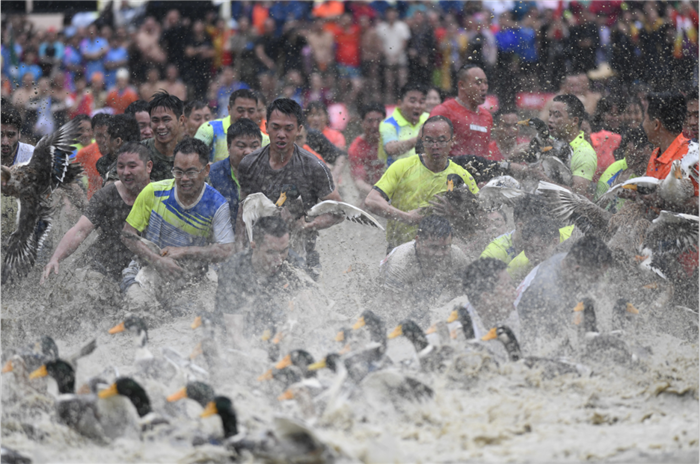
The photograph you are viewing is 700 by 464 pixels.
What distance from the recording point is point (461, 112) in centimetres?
753

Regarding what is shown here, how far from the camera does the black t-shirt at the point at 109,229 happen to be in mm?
6293

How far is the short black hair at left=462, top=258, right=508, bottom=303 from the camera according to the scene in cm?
537

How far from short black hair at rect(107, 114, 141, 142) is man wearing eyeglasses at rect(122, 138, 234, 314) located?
118 centimetres

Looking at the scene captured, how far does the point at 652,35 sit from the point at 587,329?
6.36 m

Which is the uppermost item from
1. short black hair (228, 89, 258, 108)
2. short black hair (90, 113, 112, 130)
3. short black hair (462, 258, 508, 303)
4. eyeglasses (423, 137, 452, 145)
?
short black hair (228, 89, 258, 108)

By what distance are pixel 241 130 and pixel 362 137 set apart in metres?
2.39

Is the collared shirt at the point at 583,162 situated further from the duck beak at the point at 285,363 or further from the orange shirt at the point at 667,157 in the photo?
the duck beak at the point at 285,363

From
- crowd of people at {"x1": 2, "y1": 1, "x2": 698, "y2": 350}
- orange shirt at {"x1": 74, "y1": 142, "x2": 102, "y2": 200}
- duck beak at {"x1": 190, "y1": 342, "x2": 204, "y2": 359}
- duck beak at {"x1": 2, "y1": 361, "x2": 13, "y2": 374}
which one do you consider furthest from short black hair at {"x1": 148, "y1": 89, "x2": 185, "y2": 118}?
duck beak at {"x1": 2, "y1": 361, "x2": 13, "y2": 374}

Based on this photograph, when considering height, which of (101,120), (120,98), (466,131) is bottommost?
(466,131)

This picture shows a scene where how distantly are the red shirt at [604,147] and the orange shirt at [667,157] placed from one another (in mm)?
1599

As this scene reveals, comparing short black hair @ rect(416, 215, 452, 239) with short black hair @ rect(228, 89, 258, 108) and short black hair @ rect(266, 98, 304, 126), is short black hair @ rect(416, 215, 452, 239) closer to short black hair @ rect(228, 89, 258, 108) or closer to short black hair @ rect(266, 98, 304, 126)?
short black hair @ rect(266, 98, 304, 126)

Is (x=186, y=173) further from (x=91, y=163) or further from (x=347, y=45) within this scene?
(x=347, y=45)

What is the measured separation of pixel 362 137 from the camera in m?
8.62

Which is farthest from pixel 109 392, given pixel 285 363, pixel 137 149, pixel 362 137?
pixel 362 137
